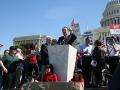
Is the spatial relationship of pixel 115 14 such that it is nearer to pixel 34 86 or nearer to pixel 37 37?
pixel 37 37

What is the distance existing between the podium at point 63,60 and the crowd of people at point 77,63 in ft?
3.46

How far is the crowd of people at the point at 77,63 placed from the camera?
10461mm

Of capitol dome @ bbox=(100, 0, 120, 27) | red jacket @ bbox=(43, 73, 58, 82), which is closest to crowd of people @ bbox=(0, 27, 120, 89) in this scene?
red jacket @ bbox=(43, 73, 58, 82)

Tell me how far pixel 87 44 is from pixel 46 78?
10.7 feet

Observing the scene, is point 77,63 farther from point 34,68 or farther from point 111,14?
point 111,14

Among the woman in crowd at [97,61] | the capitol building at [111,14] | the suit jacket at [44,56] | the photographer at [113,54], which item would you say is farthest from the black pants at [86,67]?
the capitol building at [111,14]

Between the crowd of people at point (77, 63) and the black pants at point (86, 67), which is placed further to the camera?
the black pants at point (86, 67)

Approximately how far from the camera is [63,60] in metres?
8.61

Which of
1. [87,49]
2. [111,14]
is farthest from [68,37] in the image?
[111,14]

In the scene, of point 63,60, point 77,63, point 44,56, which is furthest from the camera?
point 77,63

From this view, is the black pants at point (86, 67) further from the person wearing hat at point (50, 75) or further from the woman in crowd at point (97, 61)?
the person wearing hat at point (50, 75)

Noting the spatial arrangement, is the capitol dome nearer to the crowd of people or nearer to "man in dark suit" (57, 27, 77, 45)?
the crowd of people

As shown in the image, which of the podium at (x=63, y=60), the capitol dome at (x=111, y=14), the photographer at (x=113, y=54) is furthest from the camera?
the capitol dome at (x=111, y=14)

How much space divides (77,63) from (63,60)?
92.7 inches
